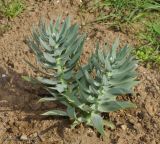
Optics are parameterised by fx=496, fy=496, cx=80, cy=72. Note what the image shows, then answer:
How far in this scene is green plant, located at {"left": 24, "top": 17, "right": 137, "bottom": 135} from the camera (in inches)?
105

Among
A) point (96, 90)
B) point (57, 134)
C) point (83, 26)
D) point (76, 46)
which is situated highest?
point (83, 26)

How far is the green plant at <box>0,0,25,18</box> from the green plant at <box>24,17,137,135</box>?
1012 mm

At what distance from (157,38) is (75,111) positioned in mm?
1030

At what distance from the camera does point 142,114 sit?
3129mm

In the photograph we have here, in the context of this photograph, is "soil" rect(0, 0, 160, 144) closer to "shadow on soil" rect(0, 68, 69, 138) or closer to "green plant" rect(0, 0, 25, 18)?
"shadow on soil" rect(0, 68, 69, 138)

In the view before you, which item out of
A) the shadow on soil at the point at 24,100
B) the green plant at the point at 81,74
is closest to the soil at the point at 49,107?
the shadow on soil at the point at 24,100

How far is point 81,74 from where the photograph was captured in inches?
113

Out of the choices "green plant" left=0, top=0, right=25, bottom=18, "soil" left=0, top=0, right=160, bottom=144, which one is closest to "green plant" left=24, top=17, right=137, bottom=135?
"soil" left=0, top=0, right=160, bottom=144

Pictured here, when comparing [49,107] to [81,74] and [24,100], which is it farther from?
[81,74]

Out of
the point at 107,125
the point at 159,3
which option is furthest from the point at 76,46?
the point at 159,3

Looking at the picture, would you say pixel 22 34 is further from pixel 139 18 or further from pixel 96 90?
pixel 96 90

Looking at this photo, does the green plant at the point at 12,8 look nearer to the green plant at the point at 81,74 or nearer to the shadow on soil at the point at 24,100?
the shadow on soil at the point at 24,100

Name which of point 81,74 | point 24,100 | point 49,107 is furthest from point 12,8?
point 81,74

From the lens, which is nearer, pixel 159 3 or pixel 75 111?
pixel 75 111
